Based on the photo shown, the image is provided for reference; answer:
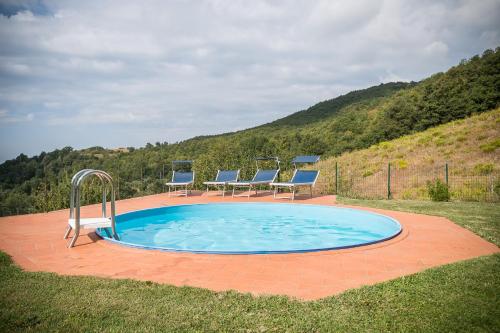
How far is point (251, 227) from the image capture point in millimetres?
8734

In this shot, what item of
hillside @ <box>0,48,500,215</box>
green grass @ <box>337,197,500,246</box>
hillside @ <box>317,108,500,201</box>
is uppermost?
hillside @ <box>0,48,500,215</box>

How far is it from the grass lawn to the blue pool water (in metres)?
2.71

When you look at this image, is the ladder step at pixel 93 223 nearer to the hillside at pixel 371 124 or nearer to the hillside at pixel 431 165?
the hillside at pixel 431 165

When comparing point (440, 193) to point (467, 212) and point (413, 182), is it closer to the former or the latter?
point (467, 212)

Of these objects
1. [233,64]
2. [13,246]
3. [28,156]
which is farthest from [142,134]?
[13,246]

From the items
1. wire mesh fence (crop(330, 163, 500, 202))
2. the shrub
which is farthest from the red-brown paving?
the shrub

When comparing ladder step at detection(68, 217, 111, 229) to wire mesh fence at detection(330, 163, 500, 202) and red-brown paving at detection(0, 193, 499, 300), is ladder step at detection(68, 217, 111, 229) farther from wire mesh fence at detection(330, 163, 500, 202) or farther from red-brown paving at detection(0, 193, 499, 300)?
wire mesh fence at detection(330, 163, 500, 202)

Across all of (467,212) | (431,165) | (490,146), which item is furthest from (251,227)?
(490,146)

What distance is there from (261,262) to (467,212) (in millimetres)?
5953

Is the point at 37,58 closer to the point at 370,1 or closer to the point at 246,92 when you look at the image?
the point at 370,1

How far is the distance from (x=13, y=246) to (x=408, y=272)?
5621 millimetres

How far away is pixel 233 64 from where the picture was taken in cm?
1778

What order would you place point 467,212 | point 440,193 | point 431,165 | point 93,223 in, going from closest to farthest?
point 93,223, point 467,212, point 440,193, point 431,165

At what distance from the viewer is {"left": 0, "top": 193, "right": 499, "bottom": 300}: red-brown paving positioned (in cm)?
381
